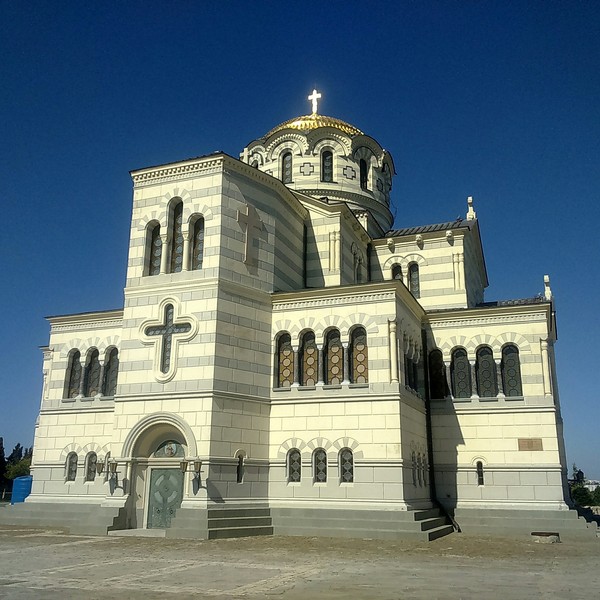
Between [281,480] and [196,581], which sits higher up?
[281,480]

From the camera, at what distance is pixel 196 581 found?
441 inches

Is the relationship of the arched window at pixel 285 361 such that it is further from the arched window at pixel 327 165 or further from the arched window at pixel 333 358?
the arched window at pixel 327 165

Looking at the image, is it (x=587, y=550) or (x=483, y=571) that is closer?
(x=483, y=571)

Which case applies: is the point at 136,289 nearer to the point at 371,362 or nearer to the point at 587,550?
the point at 371,362

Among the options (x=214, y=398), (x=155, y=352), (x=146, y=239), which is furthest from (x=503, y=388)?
(x=146, y=239)

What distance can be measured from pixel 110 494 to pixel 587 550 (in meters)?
14.8

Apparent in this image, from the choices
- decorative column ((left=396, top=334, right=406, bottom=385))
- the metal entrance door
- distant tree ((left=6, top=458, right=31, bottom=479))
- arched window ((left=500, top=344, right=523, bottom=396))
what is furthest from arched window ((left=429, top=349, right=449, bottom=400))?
distant tree ((left=6, top=458, right=31, bottom=479))

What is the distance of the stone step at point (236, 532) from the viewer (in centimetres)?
1870

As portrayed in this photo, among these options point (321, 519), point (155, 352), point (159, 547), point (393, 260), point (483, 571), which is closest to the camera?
point (483, 571)

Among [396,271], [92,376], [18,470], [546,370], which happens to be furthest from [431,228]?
[18,470]

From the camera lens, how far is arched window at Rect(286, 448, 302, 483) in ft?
70.6

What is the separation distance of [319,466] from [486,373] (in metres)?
8.14

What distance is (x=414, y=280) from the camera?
30.2 metres

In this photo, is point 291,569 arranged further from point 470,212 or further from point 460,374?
point 470,212
